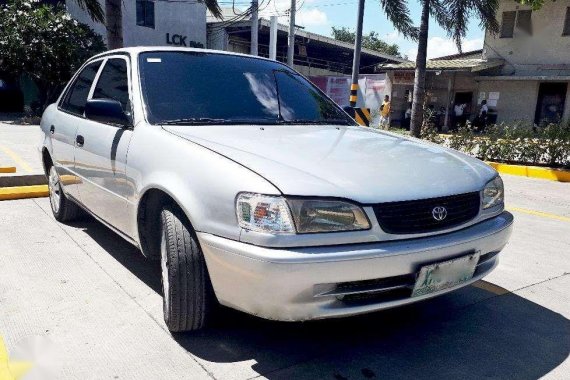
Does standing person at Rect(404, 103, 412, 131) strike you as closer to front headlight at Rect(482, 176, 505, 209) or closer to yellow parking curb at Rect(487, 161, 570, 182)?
yellow parking curb at Rect(487, 161, 570, 182)

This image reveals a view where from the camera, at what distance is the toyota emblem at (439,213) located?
2292 millimetres

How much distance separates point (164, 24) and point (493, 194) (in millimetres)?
24120

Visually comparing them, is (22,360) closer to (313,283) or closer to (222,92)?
(313,283)

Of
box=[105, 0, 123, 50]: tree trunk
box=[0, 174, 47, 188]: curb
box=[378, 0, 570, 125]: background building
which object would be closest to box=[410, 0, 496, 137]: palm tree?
box=[378, 0, 570, 125]: background building

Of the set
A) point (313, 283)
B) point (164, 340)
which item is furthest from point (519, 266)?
point (164, 340)

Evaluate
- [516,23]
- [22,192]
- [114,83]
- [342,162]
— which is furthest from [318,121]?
[516,23]

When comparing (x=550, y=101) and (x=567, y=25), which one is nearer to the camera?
(x=567, y=25)

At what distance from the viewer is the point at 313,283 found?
2035mm

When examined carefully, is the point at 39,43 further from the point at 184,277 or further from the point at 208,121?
the point at 184,277

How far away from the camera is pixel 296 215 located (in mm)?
2059

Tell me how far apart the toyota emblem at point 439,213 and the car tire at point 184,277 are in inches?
45.0

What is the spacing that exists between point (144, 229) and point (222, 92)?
1.04 meters

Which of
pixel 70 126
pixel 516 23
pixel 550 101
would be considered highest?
pixel 516 23

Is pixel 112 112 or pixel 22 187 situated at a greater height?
pixel 112 112
